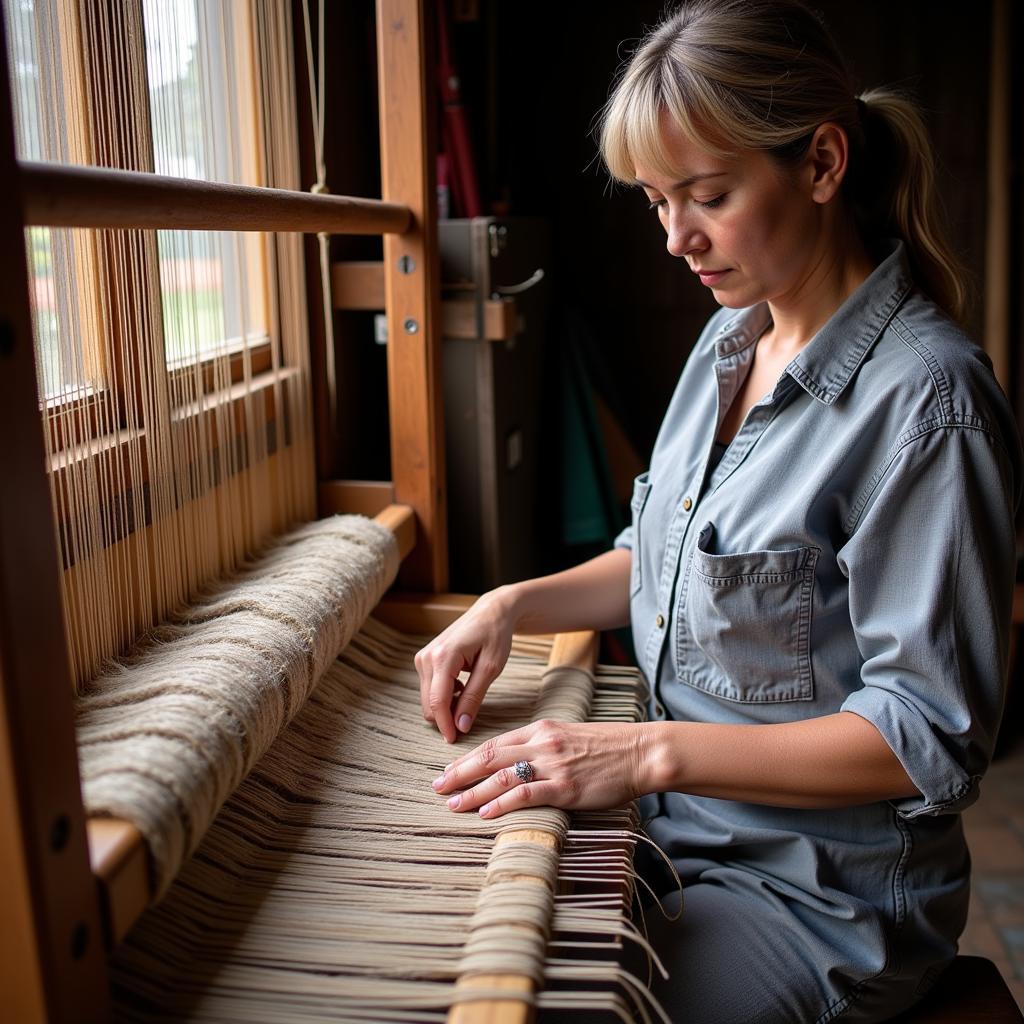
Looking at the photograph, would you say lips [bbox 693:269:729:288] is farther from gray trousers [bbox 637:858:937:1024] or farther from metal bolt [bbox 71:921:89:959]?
metal bolt [bbox 71:921:89:959]

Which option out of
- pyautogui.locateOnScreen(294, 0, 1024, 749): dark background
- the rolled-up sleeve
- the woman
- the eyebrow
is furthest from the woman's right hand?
pyautogui.locateOnScreen(294, 0, 1024, 749): dark background

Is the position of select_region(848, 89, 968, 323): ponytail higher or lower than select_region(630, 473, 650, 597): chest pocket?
higher

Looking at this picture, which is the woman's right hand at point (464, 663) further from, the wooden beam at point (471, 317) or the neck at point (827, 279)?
the wooden beam at point (471, 317)

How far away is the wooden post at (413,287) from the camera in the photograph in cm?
136

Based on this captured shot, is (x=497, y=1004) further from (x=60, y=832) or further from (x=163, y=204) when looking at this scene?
(x=163, y=204)

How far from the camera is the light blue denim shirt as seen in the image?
1.00 meters

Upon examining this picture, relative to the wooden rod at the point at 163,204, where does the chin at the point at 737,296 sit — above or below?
below

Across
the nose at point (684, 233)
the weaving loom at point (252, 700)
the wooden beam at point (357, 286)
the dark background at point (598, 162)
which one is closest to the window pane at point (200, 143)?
the weaving loom at point (252, 700)

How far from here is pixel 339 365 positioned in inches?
73.0

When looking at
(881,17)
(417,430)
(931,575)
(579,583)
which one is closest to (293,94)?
(417,430)

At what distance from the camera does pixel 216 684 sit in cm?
86

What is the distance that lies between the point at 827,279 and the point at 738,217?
148mm

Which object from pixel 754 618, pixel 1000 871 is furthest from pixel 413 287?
pixel 1000 871

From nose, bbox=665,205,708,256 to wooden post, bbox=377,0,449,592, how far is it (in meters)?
0.37
